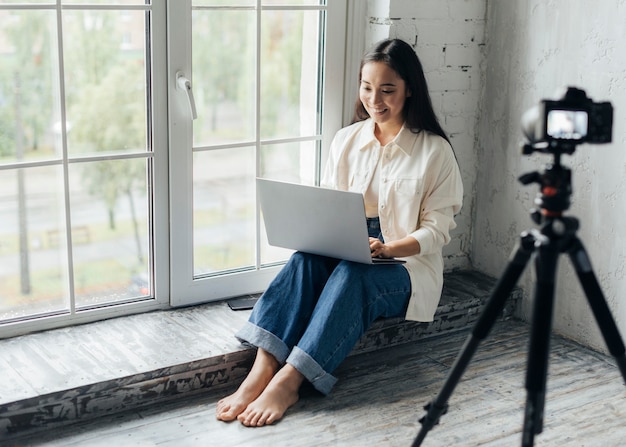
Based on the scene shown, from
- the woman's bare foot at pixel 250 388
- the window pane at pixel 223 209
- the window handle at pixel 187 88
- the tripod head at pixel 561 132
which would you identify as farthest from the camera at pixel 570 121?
the window pane at pixel 223 209

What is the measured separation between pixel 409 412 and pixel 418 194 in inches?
27.6

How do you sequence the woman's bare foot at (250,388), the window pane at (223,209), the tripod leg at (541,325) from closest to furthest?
the tripod leg at (541,325) < the woman's bare foot at (250,388) < the window pane at (223,209)

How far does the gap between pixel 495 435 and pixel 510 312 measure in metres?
0.97

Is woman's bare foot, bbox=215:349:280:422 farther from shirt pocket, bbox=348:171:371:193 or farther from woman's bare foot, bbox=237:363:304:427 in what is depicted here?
shirt pocket, bbox=348:171:371:193

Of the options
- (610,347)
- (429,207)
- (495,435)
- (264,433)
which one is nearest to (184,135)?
(429,207)

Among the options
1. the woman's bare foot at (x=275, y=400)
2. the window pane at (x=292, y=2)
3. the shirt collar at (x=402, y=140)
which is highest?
the window pane at (x=292, y=2)

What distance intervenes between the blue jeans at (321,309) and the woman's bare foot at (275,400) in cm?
3

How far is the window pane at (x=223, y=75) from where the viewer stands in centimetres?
292

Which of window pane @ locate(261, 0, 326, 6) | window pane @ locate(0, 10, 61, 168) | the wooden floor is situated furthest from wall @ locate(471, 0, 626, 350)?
window pane @ locate(0, 10, 61, 168)

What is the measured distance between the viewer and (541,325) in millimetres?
1771

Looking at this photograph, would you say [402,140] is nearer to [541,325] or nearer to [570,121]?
[570,121]

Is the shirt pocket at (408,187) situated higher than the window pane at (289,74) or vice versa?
the window pane at (289,74)

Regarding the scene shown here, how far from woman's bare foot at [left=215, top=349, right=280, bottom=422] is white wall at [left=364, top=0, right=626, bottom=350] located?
113cm

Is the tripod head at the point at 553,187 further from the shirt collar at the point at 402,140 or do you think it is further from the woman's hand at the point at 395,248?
the shirt collar at the point at 402,140
